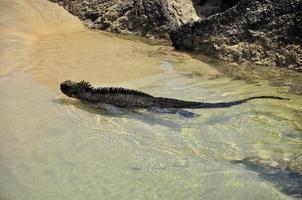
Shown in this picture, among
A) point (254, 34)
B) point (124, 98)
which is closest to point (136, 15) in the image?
point (254, 34)

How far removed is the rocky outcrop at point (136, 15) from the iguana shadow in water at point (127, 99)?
5.08 metres

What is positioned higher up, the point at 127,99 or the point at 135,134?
the point at 127,99

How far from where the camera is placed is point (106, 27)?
1259cm

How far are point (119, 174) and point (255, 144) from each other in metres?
1.57

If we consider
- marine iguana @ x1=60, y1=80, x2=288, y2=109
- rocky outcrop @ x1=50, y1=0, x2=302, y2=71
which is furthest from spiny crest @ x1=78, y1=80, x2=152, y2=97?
rocky outcrop @ x1=50, y1=0, x2=302, y2=71

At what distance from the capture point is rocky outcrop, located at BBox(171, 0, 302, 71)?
8.70m

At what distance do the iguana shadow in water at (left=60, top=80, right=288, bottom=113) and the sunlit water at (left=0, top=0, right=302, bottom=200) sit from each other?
110mm

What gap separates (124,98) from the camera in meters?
6.41

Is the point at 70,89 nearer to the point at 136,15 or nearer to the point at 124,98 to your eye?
the point at 124,98

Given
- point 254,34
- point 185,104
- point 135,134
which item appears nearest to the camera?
point 135,134

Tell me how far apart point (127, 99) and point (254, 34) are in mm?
3759

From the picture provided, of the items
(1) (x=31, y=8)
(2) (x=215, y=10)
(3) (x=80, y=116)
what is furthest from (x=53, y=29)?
(3) (x=80, y=116)

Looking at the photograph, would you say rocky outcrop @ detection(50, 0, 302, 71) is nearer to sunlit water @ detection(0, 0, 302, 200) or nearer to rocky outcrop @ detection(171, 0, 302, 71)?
rocky outcrop @ detection(171, 0, 302, 71)

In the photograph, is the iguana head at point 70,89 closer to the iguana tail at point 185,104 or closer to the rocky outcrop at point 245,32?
the iguana tail at point 185,104
